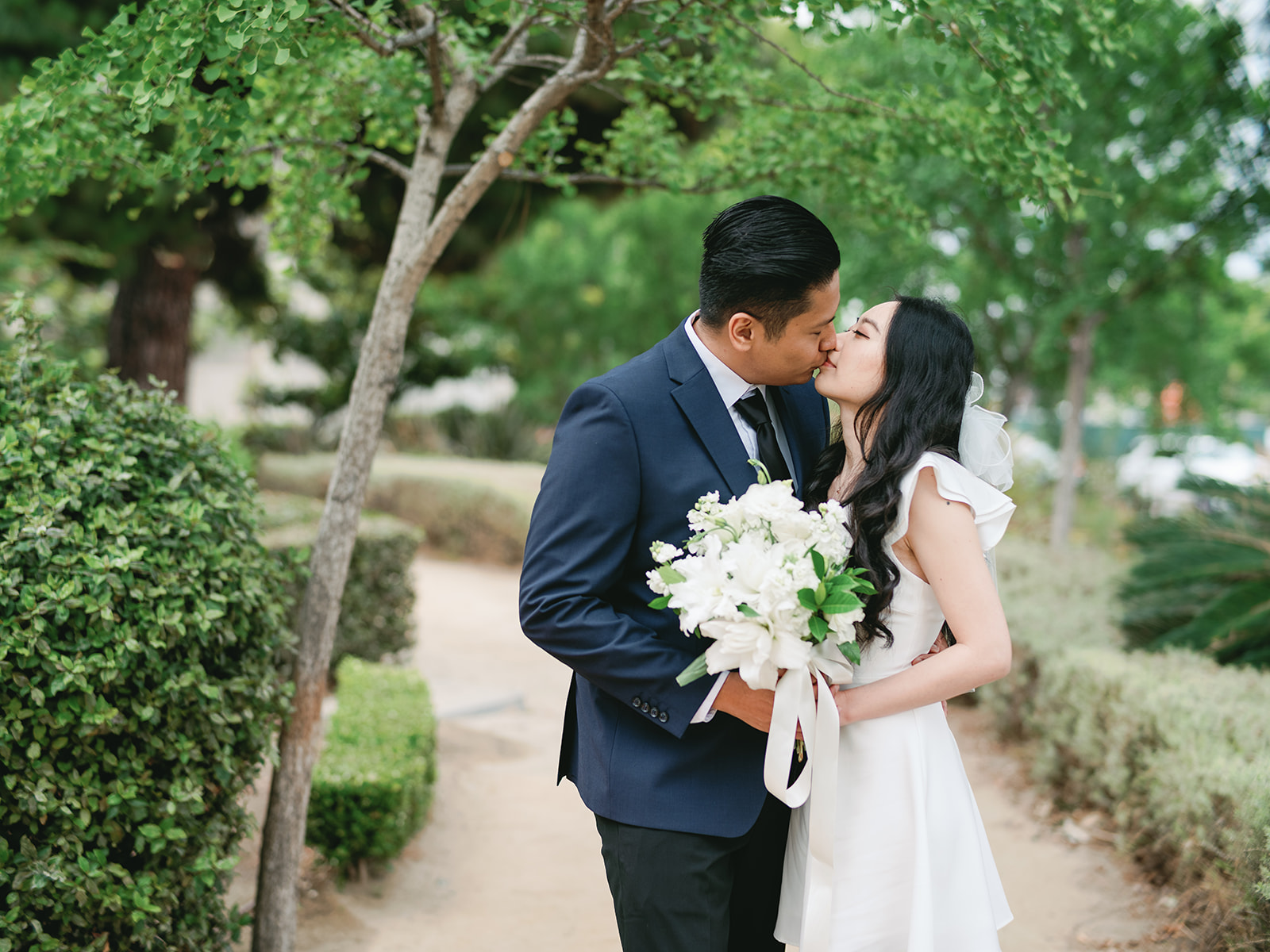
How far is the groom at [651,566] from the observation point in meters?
1.95

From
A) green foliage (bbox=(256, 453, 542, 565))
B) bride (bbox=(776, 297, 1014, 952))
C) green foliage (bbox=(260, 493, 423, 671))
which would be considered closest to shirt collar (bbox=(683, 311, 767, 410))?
bride (bbox=(776, 297, 1014, 952))

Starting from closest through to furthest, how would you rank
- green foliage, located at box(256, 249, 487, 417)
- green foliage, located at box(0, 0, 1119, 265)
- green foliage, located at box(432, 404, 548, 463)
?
1. green foliage, located at box(0, 0, 1119, 265)
2. green foliage, located at box(432, 404, 548, 463)
3. green foliage, located at box(256, 249, 487, 417)

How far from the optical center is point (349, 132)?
3.75 meters

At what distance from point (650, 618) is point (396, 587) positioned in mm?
4872

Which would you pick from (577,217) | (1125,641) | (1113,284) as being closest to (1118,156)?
(1113,284)

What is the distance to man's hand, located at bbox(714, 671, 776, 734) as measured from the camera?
1.92 metres

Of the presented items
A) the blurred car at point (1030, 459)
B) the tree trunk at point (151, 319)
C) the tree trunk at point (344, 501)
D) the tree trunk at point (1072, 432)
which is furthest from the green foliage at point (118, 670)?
the blurred car at point (1030, 459)

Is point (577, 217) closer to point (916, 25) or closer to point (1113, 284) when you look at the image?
point (1113, 284)

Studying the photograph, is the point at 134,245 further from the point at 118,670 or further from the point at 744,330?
the point at 744,330

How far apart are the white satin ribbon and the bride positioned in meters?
0.05

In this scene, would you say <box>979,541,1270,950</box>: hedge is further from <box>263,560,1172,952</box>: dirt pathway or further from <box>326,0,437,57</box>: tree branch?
<box>326,0,437,57</box>: tree branch

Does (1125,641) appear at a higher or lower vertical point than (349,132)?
lower

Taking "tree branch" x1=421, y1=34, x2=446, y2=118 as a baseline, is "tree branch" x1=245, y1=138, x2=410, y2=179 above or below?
below

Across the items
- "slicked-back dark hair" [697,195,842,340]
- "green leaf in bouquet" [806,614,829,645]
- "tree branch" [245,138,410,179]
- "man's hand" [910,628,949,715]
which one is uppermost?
"tree branch" [245,138,410,179]
